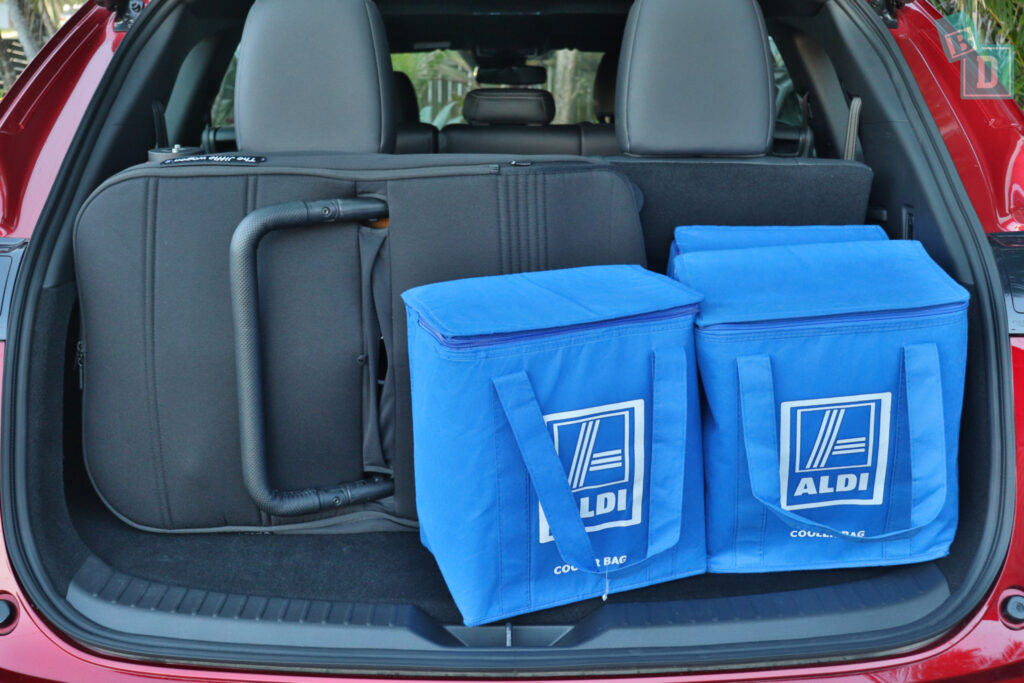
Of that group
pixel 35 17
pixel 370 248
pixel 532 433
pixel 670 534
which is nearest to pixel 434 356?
pixel 532 433

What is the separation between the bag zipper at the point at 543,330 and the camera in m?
1.09

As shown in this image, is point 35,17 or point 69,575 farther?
point 35,17

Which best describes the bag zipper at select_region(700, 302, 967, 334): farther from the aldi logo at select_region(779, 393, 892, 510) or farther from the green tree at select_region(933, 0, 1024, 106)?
the green tree at select_region(933, 0, 1024, 106)

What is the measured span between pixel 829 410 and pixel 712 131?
622mm

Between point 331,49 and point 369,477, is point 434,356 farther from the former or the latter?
point 331,49

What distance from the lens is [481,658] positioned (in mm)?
1066

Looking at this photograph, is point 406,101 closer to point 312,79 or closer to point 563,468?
point 312,79

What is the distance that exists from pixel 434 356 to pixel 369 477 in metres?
0.38

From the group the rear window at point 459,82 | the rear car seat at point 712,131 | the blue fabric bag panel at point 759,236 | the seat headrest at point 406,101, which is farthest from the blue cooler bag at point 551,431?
the rear window at point 459,82

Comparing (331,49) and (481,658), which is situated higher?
(331,49)

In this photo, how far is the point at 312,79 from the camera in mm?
1591

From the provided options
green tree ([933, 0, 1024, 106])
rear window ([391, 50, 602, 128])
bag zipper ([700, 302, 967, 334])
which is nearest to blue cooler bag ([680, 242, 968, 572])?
bag zipper ([700, 302, 967, 334])

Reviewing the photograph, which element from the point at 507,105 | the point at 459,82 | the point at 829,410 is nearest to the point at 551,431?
the point at 829,410

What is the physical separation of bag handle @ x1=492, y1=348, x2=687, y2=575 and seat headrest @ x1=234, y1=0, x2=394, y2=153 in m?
0.70
